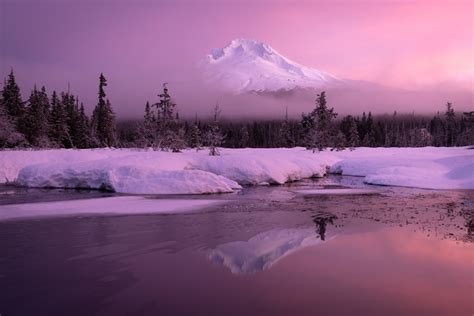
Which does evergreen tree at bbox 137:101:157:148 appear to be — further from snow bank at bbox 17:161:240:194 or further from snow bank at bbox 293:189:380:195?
snow bank at bbox 293:189:380:195

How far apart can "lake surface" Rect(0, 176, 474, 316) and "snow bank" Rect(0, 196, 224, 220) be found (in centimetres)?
122

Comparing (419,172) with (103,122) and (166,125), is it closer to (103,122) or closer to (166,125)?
(166,125)

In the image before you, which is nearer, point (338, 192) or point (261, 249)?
point (261, 249)

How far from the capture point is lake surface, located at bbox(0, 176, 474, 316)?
742 centimetres

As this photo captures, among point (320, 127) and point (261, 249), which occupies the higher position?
point (320, 127)

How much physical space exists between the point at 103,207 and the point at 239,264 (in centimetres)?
1059

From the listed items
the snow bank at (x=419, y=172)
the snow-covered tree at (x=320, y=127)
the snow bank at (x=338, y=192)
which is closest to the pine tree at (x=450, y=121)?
the snow-covered tree at (x=320, y=127)

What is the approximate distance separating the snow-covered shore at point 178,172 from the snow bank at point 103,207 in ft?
12.4

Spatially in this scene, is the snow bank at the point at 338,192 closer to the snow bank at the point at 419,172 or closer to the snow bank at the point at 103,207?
the snow bank at the point at 419,172

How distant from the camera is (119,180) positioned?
84.8 ft

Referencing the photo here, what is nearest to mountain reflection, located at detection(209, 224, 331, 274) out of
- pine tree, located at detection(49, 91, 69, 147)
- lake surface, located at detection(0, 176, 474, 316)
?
lake surface, located at detection(0, 176, 474, 316)

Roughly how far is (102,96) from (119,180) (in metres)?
49.6

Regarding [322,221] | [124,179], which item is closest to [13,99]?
[124,179]

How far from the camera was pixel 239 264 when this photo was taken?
9977 mm
